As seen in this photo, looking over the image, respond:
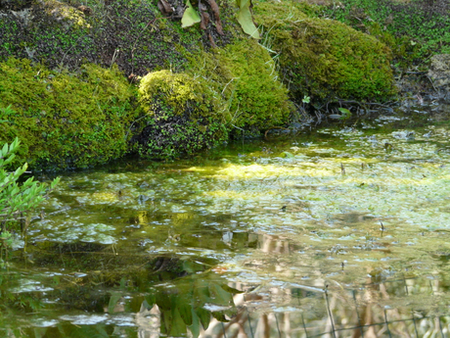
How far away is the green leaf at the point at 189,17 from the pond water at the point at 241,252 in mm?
1961

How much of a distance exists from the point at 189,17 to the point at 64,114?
2.12 m

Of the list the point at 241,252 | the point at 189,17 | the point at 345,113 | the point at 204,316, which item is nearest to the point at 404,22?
the point at 345,113

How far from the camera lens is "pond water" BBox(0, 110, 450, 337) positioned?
6.81ft

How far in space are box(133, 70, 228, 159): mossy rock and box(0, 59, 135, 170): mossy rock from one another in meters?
0.18

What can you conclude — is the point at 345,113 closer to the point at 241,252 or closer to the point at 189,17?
the point at 189,17

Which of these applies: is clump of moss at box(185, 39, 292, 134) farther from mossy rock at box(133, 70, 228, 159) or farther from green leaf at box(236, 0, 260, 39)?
mossy rock at box(133, 70, 228, 159)

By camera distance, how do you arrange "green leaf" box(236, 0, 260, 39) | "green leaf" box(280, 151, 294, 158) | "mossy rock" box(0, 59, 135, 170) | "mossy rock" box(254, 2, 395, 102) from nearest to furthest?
1. "mossy rock" box(0, 59, 135, 170)
2. "green leaf" box(280, 151, 294, 158)
3. "green leaf" box(236, 0, 260, 39)
4. "mossy rock" box(254, 2, 395, 102)

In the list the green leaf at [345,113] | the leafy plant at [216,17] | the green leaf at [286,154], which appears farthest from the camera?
the green leaf at [345,113]

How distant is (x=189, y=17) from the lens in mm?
5855

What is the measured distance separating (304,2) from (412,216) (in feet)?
19.9

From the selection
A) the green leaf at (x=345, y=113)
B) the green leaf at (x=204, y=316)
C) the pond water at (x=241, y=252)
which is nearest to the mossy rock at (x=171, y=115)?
the pond water at (x=241, y=252)

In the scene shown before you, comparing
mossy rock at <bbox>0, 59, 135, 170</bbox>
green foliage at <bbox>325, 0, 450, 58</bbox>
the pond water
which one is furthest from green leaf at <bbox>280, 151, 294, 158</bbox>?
green foliage at <bbox>325, 0, 450, 58</bbox>

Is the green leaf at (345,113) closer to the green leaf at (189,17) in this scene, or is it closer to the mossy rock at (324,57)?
the mossy rock at (324,57)

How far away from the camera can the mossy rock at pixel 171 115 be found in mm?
5105
